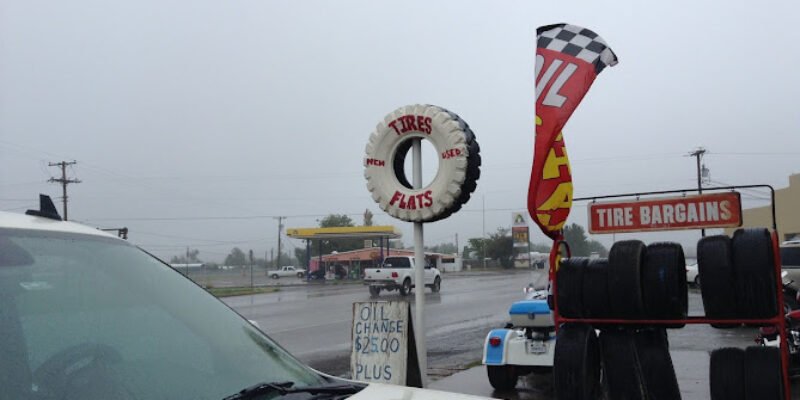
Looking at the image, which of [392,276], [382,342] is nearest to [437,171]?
[382,342]

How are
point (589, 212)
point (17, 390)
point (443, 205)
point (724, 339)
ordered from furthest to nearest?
point (724, 339)
point (443, 205)
point (589, 212)
point (17, 390)

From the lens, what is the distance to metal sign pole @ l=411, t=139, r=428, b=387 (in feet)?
20.7

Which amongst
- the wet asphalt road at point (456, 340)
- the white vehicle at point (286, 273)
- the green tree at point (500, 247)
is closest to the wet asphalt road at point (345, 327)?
the wet asphalt road at point (456, 340)

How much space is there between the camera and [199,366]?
7.41ft

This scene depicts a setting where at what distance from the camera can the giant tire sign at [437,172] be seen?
20.1ft

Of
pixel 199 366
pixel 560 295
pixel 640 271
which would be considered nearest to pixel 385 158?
pixel 560 295

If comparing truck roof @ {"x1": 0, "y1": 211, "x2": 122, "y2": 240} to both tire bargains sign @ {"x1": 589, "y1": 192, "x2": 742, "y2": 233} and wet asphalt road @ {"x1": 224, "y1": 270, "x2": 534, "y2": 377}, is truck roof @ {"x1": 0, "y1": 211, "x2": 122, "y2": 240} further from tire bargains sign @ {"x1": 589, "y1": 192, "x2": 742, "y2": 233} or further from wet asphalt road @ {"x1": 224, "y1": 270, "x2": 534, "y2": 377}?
wet asphalt road @ {"x1": 224, "y1": 270, "x2": 534, "y2": 377}

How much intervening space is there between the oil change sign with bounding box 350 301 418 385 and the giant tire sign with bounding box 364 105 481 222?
974 millimetres

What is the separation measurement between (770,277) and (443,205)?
2805mm

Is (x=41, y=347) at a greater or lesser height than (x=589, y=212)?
lesser

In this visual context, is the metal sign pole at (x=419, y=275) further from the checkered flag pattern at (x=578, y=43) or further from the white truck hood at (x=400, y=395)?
the white truck hood at (x=400, y=395)

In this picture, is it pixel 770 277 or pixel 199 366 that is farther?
pixel 770 277

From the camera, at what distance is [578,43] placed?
5.61 meters

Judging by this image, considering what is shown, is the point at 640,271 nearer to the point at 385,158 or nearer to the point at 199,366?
the point at 385,158
